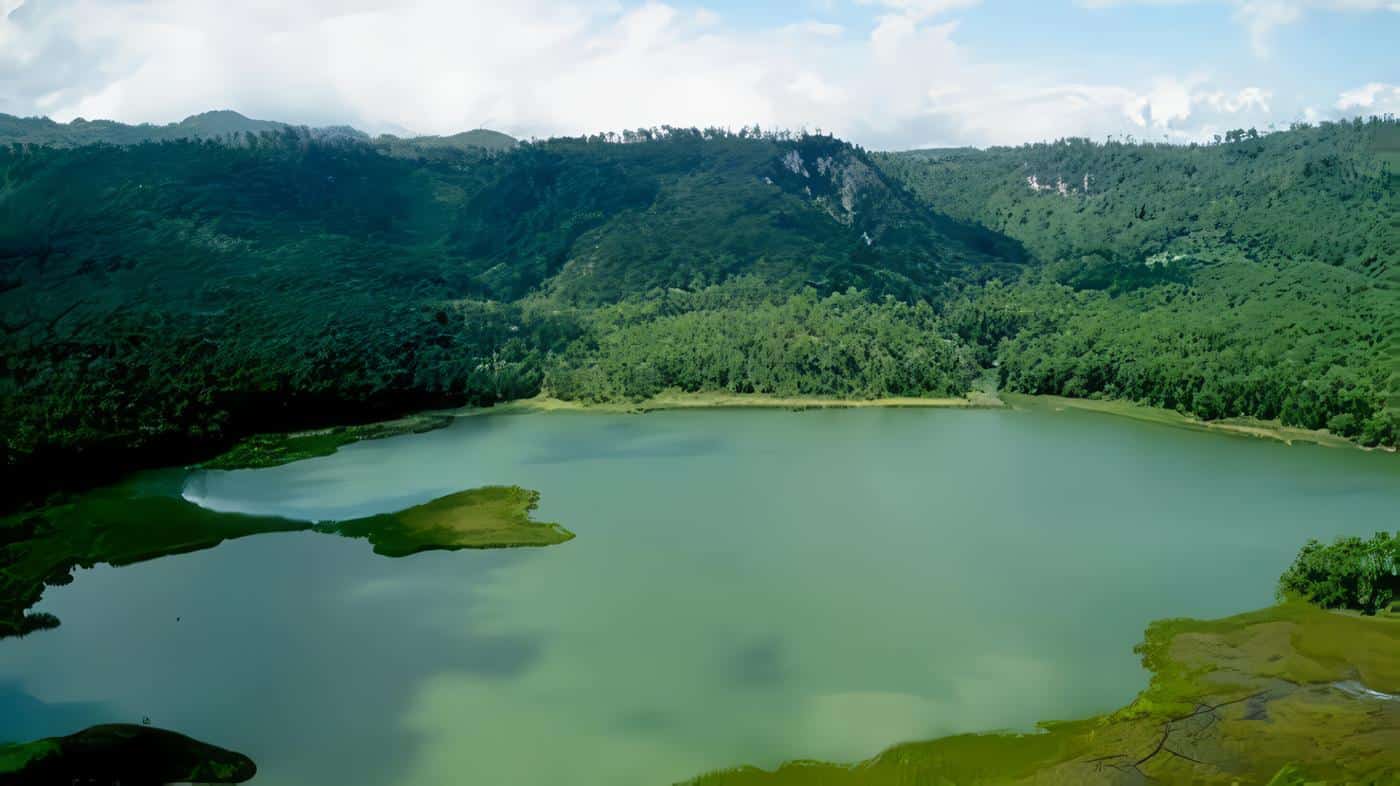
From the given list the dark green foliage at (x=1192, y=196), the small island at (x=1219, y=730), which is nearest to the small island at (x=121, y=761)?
the small island at (x=1219, y=730)

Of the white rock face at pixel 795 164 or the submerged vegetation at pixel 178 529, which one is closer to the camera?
the submerged vegetation at pixel 178 529

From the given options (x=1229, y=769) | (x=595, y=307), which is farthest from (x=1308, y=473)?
(x=595, y=307)

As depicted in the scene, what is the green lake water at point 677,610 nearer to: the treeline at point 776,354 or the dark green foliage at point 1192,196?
the treeline at point 776,354

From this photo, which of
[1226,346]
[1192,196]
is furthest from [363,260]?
[1192,196]

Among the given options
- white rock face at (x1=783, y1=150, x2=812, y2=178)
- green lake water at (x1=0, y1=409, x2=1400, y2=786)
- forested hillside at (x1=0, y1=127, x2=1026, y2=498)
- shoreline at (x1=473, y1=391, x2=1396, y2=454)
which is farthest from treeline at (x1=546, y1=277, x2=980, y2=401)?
white rock face at (x1=783, y1=150, x2=812, y2=178)

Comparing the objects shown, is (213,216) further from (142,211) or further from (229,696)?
(229,696)

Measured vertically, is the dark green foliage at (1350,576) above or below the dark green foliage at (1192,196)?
below
